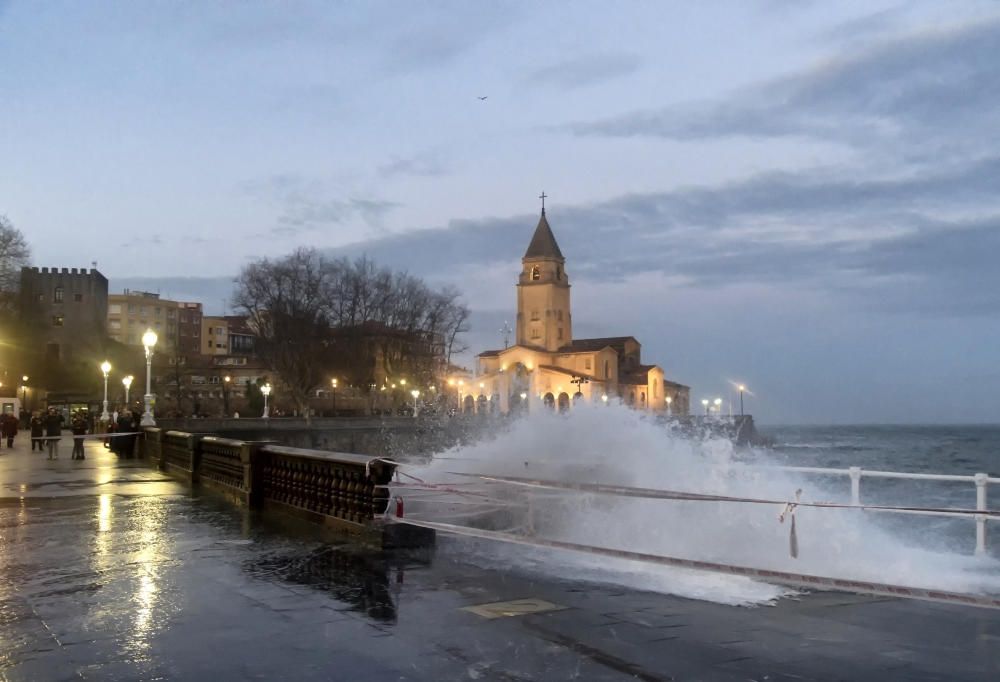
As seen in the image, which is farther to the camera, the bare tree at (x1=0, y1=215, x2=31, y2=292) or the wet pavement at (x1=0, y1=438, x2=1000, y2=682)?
the bare tree at (x1=0, y1=215, x2=31, y2=292)

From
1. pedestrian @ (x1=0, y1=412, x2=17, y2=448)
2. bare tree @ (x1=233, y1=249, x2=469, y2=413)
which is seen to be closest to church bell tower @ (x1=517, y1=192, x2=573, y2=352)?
bare tree @ (x1=233, y1=249, x2=469, y2=413)

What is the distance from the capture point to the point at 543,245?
421 feet

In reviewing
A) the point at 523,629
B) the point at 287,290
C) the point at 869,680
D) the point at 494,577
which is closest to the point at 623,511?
the point at 494,577

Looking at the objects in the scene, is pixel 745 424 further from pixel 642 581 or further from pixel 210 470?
pixel 642 581

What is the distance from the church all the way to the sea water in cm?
9080

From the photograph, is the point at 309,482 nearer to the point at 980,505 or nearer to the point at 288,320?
the point at 980,505

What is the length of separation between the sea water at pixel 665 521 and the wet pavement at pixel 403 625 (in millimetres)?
905

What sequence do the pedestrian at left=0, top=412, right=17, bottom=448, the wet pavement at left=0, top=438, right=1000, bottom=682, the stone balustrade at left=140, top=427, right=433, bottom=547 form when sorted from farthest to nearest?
the pedestrian at left=0, top=412, right=17, bottom=448, the stone balustrade at left=140, top=427, right=433, bottom=547, the wet pavement at left=0, top=438, right=1000, bottom=682

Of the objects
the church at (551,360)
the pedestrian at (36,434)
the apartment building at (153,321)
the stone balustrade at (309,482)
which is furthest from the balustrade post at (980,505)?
the apartment building at (153,321)

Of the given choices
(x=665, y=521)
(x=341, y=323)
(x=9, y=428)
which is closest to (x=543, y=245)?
(x=341, y=323)

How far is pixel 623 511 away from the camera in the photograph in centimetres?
1382

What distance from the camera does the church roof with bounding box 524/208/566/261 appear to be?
418ft

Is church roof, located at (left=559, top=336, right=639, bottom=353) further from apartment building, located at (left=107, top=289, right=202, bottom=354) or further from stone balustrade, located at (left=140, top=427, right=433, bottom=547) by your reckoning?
stone balustrade, located at (left=140, top=427, right=433, bottom=547)

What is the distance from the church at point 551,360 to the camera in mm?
115438
